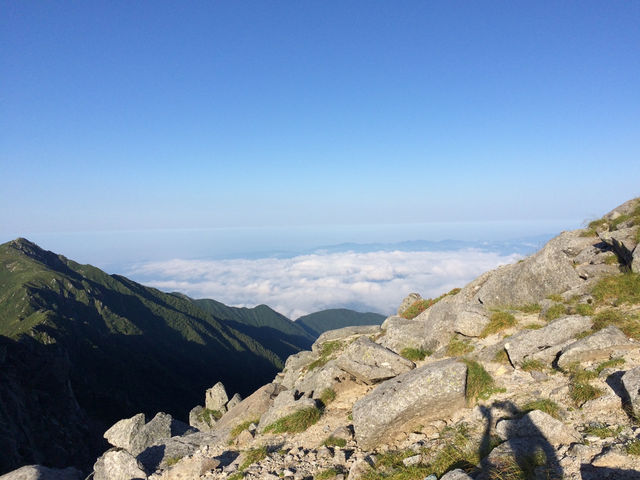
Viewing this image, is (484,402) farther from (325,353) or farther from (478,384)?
(325,353)

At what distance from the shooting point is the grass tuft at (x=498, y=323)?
57.3 feet

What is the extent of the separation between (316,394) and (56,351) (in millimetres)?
178626

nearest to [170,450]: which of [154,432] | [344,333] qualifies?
[154,432]

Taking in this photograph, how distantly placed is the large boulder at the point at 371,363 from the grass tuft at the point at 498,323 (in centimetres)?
413

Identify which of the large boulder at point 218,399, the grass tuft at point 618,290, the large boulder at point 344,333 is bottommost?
the large boulder at point 218,399

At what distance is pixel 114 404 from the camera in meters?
166

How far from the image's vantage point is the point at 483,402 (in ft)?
39.5

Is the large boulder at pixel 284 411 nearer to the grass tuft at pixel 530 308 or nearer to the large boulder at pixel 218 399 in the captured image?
the grass tuft at pixel 530 308

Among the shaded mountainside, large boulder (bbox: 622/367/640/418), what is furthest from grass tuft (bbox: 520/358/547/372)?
large boulder (bbox: 622/367/640/418)

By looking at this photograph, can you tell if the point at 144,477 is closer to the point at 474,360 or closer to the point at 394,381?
the point at 394,381

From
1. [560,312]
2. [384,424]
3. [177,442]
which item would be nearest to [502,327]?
[560,312]

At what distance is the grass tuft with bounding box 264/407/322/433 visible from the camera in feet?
48.1

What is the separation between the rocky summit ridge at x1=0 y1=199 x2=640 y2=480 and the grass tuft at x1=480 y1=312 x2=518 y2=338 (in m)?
0.05

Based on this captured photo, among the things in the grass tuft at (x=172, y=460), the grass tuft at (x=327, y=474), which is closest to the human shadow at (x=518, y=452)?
the grass tuft at (x=327, y=474)
